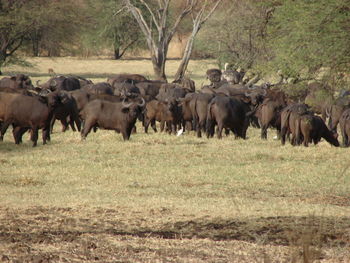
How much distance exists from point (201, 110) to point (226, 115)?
1376 mm

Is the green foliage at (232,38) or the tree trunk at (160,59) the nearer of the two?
the green foliage at (232,38)

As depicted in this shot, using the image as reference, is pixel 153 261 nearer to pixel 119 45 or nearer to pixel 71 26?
pixel 71 26

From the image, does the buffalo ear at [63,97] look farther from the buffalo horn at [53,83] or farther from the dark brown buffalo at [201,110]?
the buffalo horn at [53,83]

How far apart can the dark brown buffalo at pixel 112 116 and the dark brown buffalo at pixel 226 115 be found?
6.23 feet

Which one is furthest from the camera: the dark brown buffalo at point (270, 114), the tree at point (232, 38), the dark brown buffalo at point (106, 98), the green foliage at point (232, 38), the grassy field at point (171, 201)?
the green foliage at point (232, 38)

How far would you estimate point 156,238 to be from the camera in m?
7.67

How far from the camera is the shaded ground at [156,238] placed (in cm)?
658

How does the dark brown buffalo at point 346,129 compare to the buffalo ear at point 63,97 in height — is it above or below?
below

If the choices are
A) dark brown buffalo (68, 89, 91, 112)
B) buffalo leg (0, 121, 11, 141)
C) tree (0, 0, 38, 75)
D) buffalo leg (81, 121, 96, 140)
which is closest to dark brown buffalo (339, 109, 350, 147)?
buffalo leg (81, 121, 96, 140)

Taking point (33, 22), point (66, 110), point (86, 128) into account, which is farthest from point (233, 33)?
point (86, 128)

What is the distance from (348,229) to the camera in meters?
8.51

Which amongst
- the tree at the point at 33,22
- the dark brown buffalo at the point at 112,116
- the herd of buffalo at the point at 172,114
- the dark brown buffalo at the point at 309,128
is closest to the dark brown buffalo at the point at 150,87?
the herd of buffalo at the point at 172,114

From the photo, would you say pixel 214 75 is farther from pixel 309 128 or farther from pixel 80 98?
pixel 309 128

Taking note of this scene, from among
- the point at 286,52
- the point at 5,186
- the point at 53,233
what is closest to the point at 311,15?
the point at 286,52
